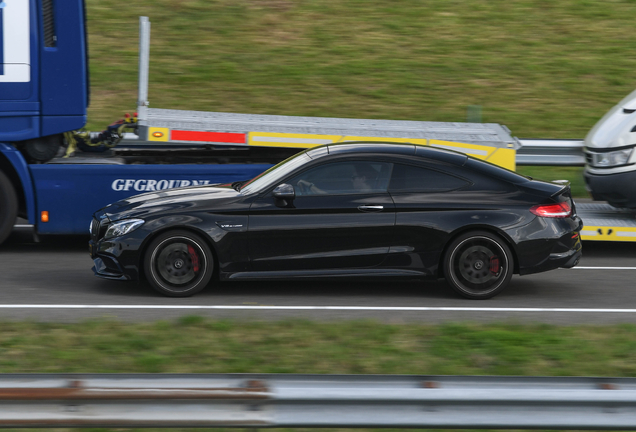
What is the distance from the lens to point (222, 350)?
552 centimetres

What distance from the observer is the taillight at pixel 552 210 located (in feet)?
23.9

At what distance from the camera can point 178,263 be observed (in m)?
7.27

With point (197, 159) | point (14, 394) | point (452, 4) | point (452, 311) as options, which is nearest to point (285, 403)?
point (14, 394)

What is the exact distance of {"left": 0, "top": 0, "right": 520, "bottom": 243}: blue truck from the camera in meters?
8.91

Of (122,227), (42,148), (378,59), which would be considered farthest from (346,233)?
(378,59)

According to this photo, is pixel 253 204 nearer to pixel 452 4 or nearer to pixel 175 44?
pixel 175 44

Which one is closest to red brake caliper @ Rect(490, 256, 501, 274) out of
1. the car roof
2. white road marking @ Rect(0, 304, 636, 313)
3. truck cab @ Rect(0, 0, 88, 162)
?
white road marking @ Rect(0, 304, 636, 313)

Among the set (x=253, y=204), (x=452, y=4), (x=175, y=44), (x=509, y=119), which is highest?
(x=452, y=4)

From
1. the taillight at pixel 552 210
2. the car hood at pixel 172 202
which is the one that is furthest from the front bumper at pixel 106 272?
the taillight at pixel 552 210

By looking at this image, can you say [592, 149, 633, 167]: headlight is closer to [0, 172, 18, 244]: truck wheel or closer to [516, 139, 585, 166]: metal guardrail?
[516, 139, 585, 166]: metal guardrail

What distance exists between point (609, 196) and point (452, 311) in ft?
11.8

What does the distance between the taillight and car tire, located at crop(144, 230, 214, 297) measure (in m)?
2.93

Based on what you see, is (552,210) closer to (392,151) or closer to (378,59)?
(392,151)

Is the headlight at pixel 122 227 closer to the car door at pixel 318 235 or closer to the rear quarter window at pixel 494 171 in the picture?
the car door at pixel 318 235
